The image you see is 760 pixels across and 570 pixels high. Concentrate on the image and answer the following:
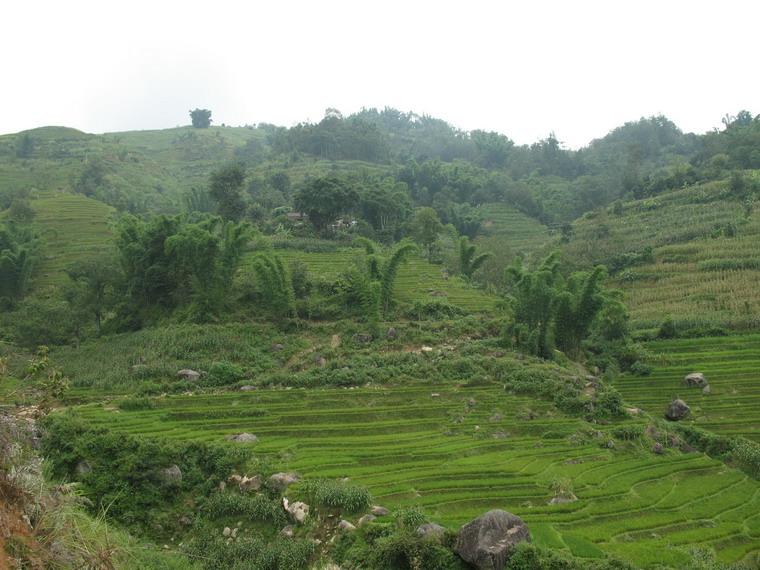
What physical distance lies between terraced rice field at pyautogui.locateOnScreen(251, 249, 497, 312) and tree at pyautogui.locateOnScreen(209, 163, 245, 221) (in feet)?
25.3

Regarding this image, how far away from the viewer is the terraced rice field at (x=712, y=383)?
76.3ft

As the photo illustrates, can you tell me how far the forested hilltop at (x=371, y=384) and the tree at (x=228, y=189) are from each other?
0.17m

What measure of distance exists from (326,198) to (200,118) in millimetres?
92446

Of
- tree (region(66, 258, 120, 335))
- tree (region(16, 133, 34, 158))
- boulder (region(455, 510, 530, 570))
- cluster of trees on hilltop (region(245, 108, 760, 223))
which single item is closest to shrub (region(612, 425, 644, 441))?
boulder (region(455, 510, 530, 570))

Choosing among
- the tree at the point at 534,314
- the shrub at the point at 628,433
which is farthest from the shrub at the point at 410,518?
the tree at the point at 534,314

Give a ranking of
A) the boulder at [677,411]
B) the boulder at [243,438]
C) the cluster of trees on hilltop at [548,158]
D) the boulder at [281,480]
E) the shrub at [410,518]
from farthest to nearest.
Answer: the cluster of trees on hilltop at [548,158]
the boulder at [677,411]
the boulder at [243,438]
the boulder at [281,480]
the shrub at [410,518]

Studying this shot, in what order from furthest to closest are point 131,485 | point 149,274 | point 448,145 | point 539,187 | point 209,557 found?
point 448,145 → point 539,187 → point 149,274 → point 131,485 → point 209,557

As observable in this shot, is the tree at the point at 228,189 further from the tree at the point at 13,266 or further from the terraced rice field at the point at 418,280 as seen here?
the tree at the point at 13,266

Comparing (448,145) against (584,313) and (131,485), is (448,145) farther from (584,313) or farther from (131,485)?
(131,485)

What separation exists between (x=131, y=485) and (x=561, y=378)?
1660cm

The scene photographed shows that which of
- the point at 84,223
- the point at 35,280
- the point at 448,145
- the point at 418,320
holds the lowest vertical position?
the point at 418,320

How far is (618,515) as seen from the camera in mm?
14695

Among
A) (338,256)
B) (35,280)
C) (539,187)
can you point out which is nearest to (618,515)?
(338,256)

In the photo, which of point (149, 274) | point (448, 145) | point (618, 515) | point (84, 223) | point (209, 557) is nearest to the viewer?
point (209, 557)
